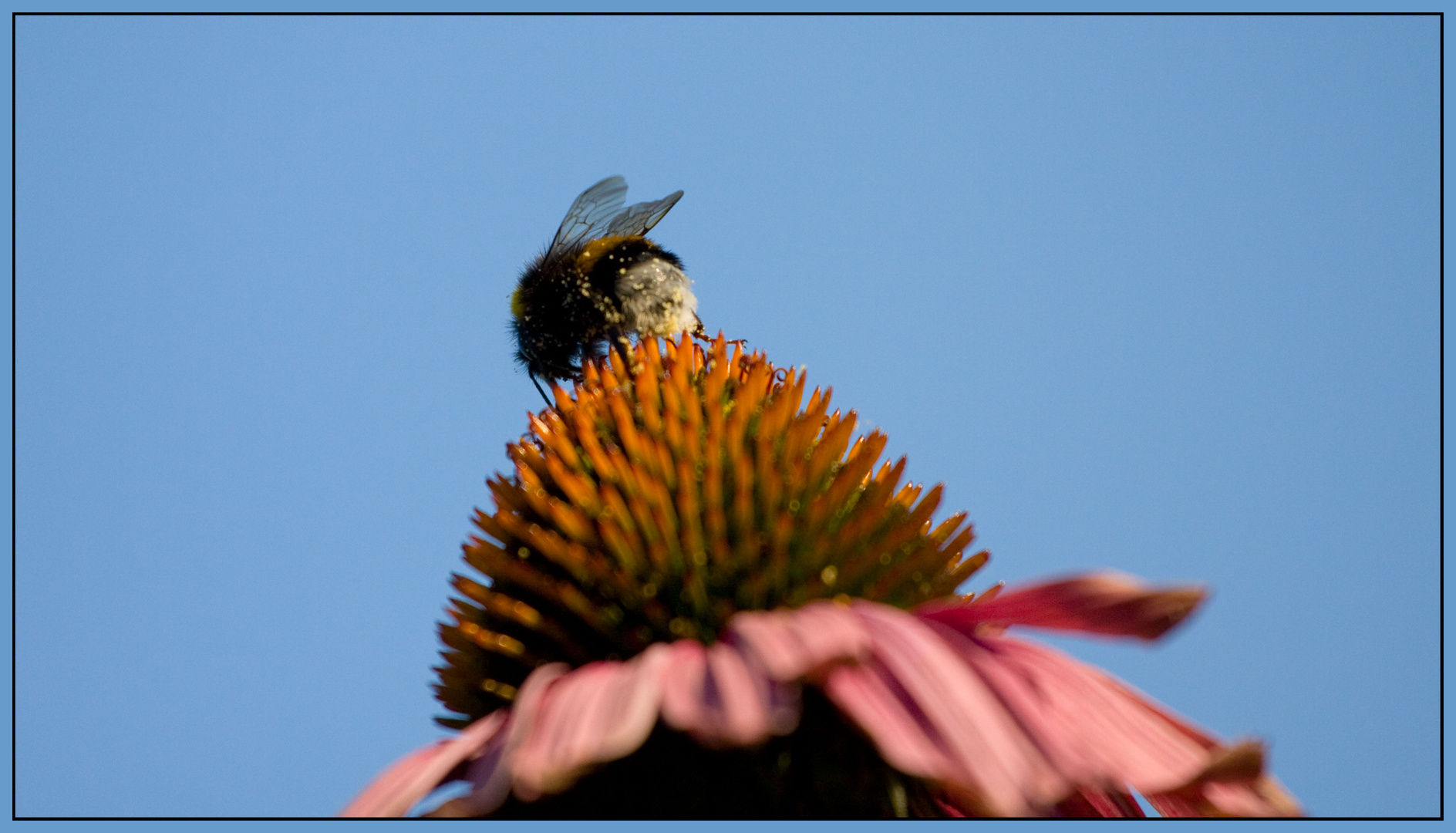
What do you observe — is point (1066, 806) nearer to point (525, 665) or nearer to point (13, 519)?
point (525, 665)

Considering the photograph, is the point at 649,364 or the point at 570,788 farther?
the point at 649,364

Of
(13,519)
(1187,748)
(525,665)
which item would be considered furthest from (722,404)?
(13,519)

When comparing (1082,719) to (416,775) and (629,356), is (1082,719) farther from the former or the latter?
(629,356)

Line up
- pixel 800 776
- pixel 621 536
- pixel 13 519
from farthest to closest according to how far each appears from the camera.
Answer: pixel 13 519, pixel 621 536, pixel 800 776

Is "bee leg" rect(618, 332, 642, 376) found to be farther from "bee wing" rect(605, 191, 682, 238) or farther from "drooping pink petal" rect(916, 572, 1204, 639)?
"drooping pink petal" rect(916, 572, 1204, 639)

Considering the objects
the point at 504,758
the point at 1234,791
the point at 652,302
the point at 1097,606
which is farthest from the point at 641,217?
the point at 1234,791

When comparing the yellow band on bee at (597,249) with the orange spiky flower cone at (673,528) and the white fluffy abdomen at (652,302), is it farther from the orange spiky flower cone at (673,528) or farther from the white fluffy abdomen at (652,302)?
the orange spiky flower cone at (673,528)

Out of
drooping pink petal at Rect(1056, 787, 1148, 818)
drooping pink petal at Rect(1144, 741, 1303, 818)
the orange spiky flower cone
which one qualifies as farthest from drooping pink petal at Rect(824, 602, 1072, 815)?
drooping pink petal at Rect(1056, 787, 1148, 818)
